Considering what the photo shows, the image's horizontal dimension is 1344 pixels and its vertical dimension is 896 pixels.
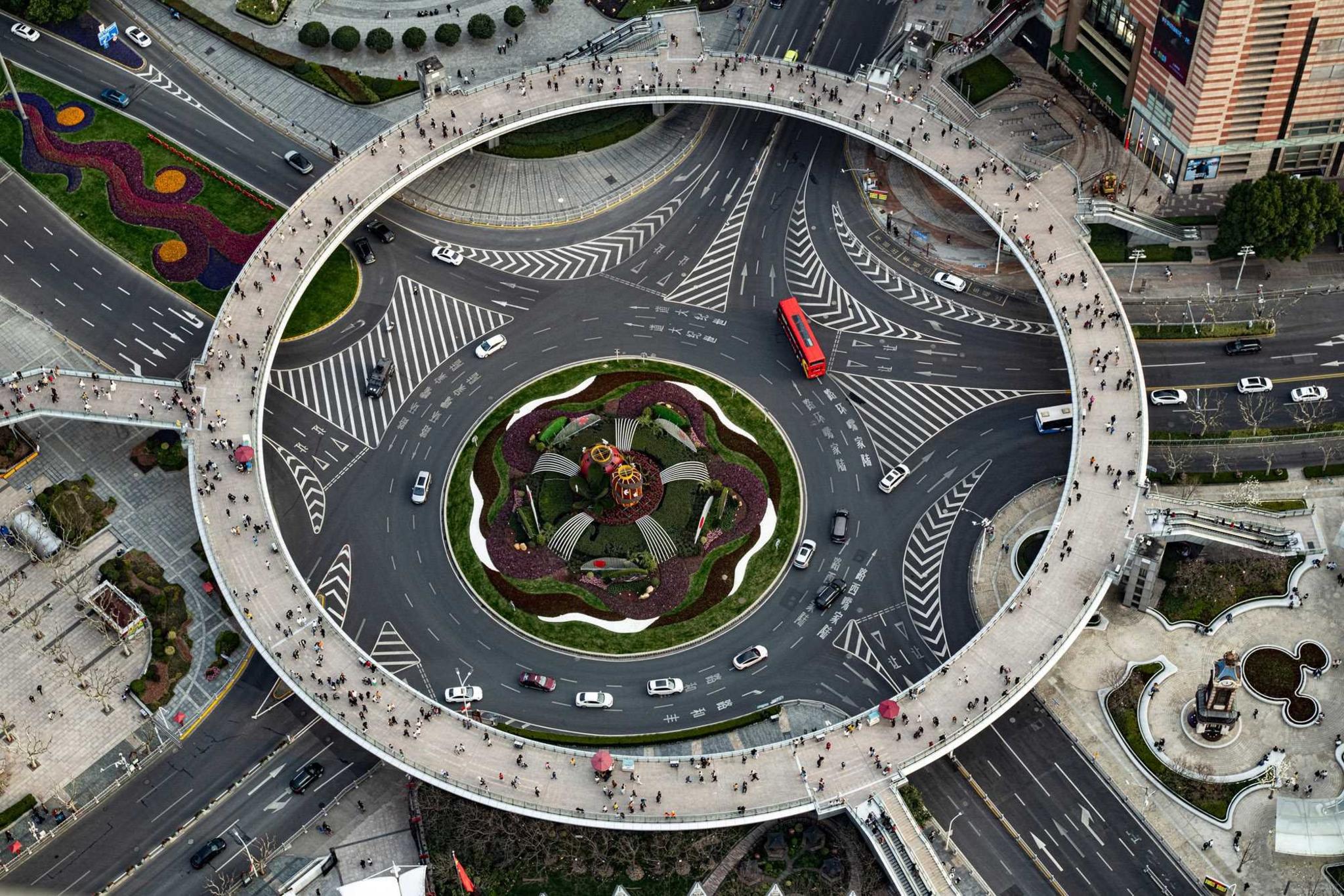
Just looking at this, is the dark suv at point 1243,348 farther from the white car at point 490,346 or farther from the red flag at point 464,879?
the red flag at point 464,879

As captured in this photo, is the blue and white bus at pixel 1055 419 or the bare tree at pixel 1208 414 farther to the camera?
the bare tree at pixel 1208 414

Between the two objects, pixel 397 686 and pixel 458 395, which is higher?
pixel 458 395

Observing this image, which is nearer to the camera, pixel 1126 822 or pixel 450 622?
pixel 1126 822

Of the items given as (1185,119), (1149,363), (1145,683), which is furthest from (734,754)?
(1185,119)

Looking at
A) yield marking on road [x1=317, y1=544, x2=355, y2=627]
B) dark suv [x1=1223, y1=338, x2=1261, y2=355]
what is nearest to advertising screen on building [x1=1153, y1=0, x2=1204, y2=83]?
dark suv [x1=1223, y1=338, x2=1261, y2=355]

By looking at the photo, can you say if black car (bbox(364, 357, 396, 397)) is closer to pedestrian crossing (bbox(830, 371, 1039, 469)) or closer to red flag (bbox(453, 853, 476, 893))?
pedestrian crossing (bbox(830, 371, 1039, 469))

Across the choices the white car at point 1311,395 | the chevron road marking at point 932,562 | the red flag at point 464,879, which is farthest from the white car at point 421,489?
the white car at point 1311,395

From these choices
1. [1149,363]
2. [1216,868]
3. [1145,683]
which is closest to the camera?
[1216,868]

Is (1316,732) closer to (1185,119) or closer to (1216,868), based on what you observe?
(1216,868)
